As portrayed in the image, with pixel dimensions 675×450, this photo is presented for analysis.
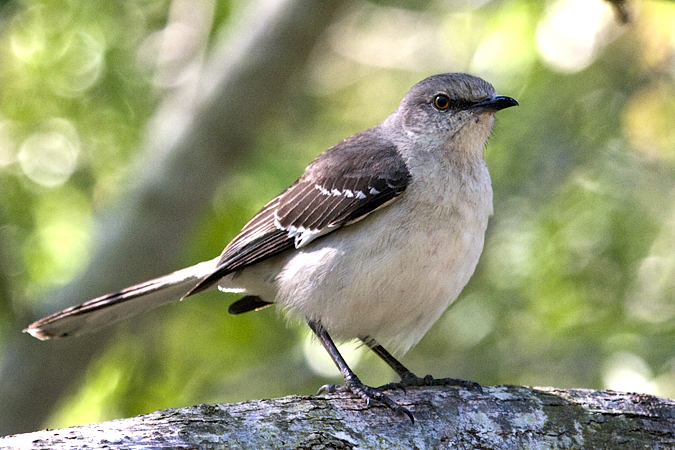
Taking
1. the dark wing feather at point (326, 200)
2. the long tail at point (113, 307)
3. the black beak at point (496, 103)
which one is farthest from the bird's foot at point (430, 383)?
the black beak at point (496, 103)

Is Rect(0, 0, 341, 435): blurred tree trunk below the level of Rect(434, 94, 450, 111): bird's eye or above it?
above

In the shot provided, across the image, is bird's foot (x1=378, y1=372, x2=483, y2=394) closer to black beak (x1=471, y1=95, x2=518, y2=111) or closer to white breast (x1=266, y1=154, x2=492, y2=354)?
white breast (x1=266, y1=154, x2=492, y2=354)

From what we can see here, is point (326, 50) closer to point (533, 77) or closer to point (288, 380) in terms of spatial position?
point (533, 77)

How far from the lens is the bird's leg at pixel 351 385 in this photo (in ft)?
12.0

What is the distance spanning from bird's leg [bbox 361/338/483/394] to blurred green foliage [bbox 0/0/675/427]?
138cm

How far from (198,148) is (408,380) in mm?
3122

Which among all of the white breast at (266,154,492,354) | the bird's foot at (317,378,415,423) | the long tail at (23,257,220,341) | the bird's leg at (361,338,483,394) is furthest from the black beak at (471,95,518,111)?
the long tail at (23,257,220,341)

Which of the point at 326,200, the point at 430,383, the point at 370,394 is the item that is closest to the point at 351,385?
the point at 370,394

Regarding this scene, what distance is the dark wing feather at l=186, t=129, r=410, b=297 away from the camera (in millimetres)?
4484

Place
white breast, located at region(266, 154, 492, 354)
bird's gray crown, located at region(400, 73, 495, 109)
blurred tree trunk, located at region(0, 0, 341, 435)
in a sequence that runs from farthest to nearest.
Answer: blurred tree trunk, located at region(0, 0, 341, 435) → bird's gray crown, located at region(400, 73, 495, 109) → white breast, located at region(266, 154, 492, 354)

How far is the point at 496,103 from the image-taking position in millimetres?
4648

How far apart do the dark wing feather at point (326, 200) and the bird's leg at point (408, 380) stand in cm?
96

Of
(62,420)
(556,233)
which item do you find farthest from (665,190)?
(62,420)

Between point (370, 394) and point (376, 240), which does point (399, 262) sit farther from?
point (370, 394)
